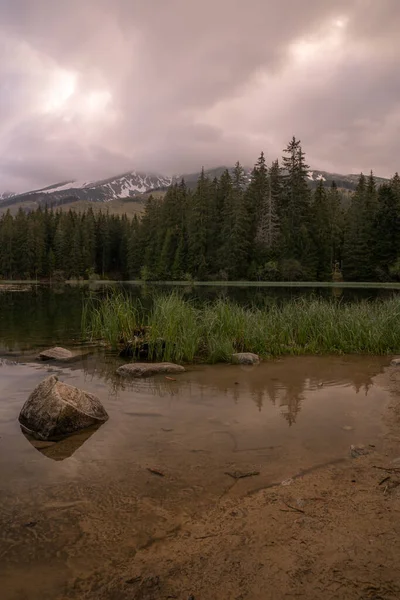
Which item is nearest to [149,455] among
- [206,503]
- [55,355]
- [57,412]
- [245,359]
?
[206,503]

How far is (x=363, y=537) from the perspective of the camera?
3379 mm

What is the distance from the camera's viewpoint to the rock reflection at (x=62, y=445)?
18.2 ft

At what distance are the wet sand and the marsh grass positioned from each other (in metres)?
3.93

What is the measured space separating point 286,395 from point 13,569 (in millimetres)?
5996

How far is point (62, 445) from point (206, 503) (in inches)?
102

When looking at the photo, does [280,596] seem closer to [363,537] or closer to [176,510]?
[363,537]

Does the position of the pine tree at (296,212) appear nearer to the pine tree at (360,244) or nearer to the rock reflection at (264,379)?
the pine tree at (360,244)

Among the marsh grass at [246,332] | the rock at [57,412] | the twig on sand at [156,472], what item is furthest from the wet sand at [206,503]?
the marsh grass at [246,332]

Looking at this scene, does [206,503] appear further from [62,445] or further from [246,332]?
[246,332]

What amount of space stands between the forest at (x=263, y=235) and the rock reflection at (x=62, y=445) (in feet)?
209

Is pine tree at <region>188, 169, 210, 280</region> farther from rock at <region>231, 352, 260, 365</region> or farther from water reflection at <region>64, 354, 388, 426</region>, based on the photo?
water reflection at <region>64, 354, 388, 426</region>

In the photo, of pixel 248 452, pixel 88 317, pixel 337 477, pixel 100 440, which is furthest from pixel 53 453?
pixel 88 317

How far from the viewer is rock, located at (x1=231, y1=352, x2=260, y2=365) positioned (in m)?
11.4

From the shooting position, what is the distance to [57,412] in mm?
6266
